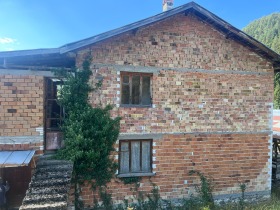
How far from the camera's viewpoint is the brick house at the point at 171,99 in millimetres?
7023

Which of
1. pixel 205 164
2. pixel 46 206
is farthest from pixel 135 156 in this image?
pixel 46 206

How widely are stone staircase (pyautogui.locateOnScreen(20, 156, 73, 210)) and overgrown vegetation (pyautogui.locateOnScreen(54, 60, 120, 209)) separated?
51 centimetres

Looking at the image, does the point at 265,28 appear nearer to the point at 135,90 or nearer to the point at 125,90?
the point at 135,90

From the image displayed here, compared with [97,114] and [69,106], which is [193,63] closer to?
[97,114]

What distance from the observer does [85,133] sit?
7180 mm

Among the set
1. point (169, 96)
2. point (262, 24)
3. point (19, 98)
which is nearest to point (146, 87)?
point (169, 96)

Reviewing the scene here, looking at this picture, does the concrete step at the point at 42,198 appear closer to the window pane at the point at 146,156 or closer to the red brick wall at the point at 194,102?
the red brick wall at the point at 194,102

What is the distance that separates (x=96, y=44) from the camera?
7.66 metres

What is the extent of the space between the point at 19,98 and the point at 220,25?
694 cm

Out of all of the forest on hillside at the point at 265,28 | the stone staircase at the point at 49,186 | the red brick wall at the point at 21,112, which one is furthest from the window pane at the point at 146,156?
the forest on hillside at the point at 265,28

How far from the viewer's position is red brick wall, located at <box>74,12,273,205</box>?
7.95m

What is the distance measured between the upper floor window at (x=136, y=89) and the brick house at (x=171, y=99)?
0.03 metres

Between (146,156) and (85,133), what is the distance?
7.62ft

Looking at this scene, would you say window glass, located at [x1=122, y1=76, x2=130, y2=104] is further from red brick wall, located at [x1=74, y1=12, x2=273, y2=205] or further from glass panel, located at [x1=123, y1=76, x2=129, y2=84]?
red brick wall, located at [x1=74, y1=12, x2=273, y2=205]
